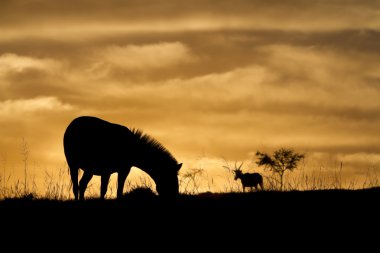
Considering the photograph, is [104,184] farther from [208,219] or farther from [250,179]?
[250,179]

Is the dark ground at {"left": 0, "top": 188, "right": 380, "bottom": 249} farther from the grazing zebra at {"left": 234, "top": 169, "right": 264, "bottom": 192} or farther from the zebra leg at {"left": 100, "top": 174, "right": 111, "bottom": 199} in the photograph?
the grazing zebra at {"left": 234, "top": 169, "right": 264, "bottom": 192}

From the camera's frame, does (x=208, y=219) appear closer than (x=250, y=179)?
Yes

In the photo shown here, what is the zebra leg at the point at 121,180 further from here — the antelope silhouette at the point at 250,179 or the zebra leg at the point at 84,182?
the antelope silhouette at the point at 250,179

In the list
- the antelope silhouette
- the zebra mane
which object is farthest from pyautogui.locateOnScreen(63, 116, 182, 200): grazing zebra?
the antelope silhouette

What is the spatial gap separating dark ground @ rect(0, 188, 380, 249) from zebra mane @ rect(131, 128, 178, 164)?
2.38 m

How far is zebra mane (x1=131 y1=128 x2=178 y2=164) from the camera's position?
1447 centimetres

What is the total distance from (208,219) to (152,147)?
16.4 ft

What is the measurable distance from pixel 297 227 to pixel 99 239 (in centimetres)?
367

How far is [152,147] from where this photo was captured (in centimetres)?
1454

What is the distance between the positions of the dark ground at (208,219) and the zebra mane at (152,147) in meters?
2.38

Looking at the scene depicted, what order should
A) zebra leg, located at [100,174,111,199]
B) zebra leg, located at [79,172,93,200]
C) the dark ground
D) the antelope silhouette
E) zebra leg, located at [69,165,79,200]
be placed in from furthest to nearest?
the antelope silhouette, zebra leg, located at [69,165,79,200], zebra leg, located at [79,172,93,200], zebra leg, located at [100,174,111,199], the dark ground

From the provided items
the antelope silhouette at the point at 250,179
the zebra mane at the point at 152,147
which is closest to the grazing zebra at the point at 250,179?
the antelope silhouette at the point at 250,179

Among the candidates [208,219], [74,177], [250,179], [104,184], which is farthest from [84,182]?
[250,179]

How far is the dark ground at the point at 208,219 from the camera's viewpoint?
29.6 feet
